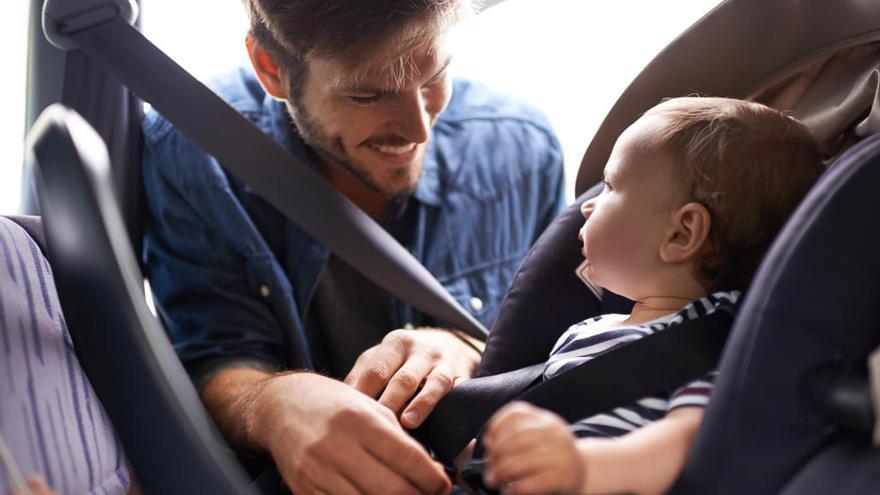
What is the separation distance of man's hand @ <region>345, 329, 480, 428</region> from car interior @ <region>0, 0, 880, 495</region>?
0.07m

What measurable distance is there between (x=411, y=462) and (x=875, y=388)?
0.44m

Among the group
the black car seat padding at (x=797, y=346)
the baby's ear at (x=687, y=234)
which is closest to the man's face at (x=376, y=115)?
the baby's ear at (x=687, y=234)

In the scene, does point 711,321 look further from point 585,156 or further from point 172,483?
point 172,483

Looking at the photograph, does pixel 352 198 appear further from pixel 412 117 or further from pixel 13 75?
pixel 13 75

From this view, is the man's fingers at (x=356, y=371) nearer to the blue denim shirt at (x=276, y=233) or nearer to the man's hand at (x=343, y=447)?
the man's hand at (x=343, y=447)

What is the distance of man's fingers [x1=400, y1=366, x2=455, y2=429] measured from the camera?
42.6 inches

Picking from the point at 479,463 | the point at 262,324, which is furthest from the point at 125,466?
the point at 262,324

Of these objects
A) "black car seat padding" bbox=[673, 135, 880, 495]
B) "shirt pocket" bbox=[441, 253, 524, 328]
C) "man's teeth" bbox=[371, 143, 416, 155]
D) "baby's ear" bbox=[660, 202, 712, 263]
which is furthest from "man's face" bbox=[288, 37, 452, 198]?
"black car seat padding" bbox=[673, 135, 880, 495]

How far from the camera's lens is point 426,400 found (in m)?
1.09

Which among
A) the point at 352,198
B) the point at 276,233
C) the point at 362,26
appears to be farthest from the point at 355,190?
the point at 362,26

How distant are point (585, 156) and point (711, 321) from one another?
0.39 meters

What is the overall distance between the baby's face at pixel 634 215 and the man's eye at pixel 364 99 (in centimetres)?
49

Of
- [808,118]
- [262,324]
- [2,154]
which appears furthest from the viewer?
[2,154]

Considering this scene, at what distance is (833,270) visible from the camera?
78 cm
